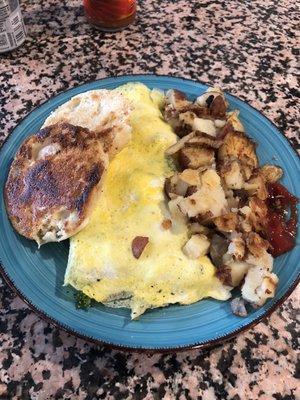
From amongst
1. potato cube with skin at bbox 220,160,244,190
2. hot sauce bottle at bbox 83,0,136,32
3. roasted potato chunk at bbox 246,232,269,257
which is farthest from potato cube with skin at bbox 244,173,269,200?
hot sauce bottle at bbox 83,0,136,32

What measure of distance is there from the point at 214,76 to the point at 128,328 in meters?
1.10

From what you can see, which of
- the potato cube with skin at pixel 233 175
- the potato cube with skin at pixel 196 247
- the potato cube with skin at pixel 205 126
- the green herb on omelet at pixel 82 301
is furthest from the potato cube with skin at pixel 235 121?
the green herb on omelet at pixel 82 301

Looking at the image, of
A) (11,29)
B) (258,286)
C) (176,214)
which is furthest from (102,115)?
(11,29)

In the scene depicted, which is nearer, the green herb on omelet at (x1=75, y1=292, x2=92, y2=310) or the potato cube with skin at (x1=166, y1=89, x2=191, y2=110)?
the green herb on omelet at (x1=75, y1=292, x2=92, y2=310)

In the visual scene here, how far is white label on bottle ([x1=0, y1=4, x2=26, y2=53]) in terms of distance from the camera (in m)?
1.62

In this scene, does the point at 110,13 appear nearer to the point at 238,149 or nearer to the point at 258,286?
the point at 238,149

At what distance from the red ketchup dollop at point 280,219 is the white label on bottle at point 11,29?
108 centimetres

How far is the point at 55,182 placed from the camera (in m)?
1.09

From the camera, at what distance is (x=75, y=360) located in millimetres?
1038

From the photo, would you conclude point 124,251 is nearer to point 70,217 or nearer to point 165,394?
point 70,217

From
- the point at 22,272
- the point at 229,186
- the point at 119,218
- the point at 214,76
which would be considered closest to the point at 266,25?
the point at 214,76

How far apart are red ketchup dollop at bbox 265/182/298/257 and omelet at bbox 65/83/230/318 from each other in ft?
0.55

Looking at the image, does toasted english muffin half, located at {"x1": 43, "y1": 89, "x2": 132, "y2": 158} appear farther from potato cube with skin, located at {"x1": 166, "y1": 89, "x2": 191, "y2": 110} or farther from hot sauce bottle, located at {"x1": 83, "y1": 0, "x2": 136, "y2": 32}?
hot sauce bottle, located at {"x1": 83, "y1": 0, "x2": 136, "y2": 32}

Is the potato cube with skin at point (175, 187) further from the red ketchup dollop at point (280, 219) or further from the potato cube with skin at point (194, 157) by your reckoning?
the red ketchup dollop at point (280, 219)
